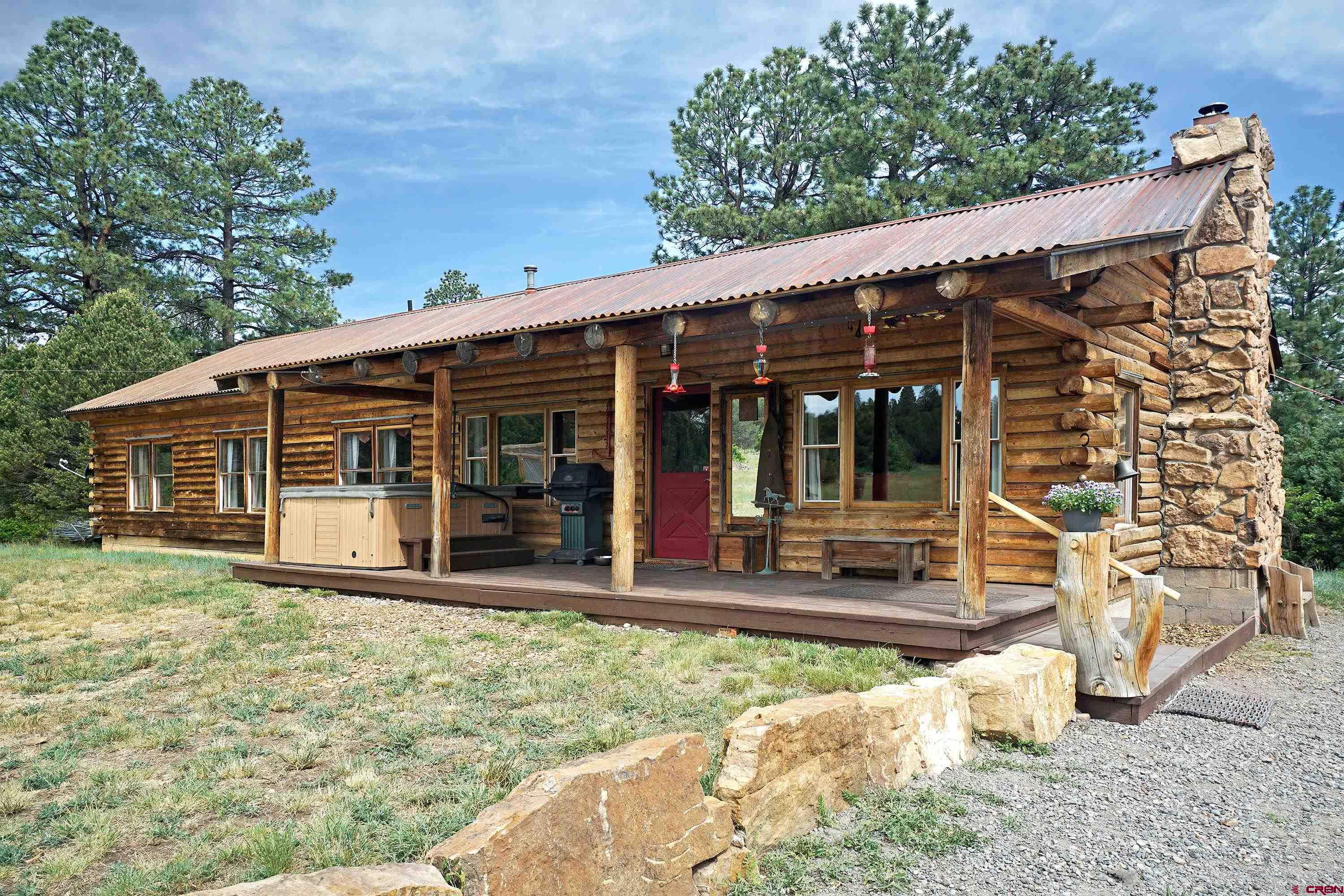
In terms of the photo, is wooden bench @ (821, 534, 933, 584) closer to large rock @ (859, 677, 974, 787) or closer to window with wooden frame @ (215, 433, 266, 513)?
large rock @ (859, 677, 974, 787)

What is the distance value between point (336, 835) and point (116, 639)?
19.1ft

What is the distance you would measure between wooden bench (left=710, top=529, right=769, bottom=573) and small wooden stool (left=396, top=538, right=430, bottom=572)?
11.4 ft

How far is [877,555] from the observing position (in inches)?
355

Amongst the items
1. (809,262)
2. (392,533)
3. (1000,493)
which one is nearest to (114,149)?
(392,533)

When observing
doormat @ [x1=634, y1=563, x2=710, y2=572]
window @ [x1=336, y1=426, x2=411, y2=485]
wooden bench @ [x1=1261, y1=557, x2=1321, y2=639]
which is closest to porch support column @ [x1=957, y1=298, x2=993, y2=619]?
doormat @ [x1=634, y1=563, x2=710, y2=572]

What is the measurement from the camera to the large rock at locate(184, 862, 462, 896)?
2.25 meters

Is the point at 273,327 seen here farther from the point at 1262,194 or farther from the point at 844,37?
the point at 1262,194

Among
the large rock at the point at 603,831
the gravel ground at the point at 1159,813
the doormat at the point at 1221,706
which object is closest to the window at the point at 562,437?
the doormat at the point at 1221,706

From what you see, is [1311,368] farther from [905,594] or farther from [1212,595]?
[905,594]

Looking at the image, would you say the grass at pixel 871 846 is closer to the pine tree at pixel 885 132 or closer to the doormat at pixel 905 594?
the doormat at pixel 905 594

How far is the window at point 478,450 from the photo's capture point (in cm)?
1283

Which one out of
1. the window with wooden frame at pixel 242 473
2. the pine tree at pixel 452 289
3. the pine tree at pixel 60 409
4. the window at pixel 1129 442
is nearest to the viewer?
the window at pixel 1129 442

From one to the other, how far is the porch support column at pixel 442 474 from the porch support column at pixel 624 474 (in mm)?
2430

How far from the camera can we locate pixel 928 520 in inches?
357
